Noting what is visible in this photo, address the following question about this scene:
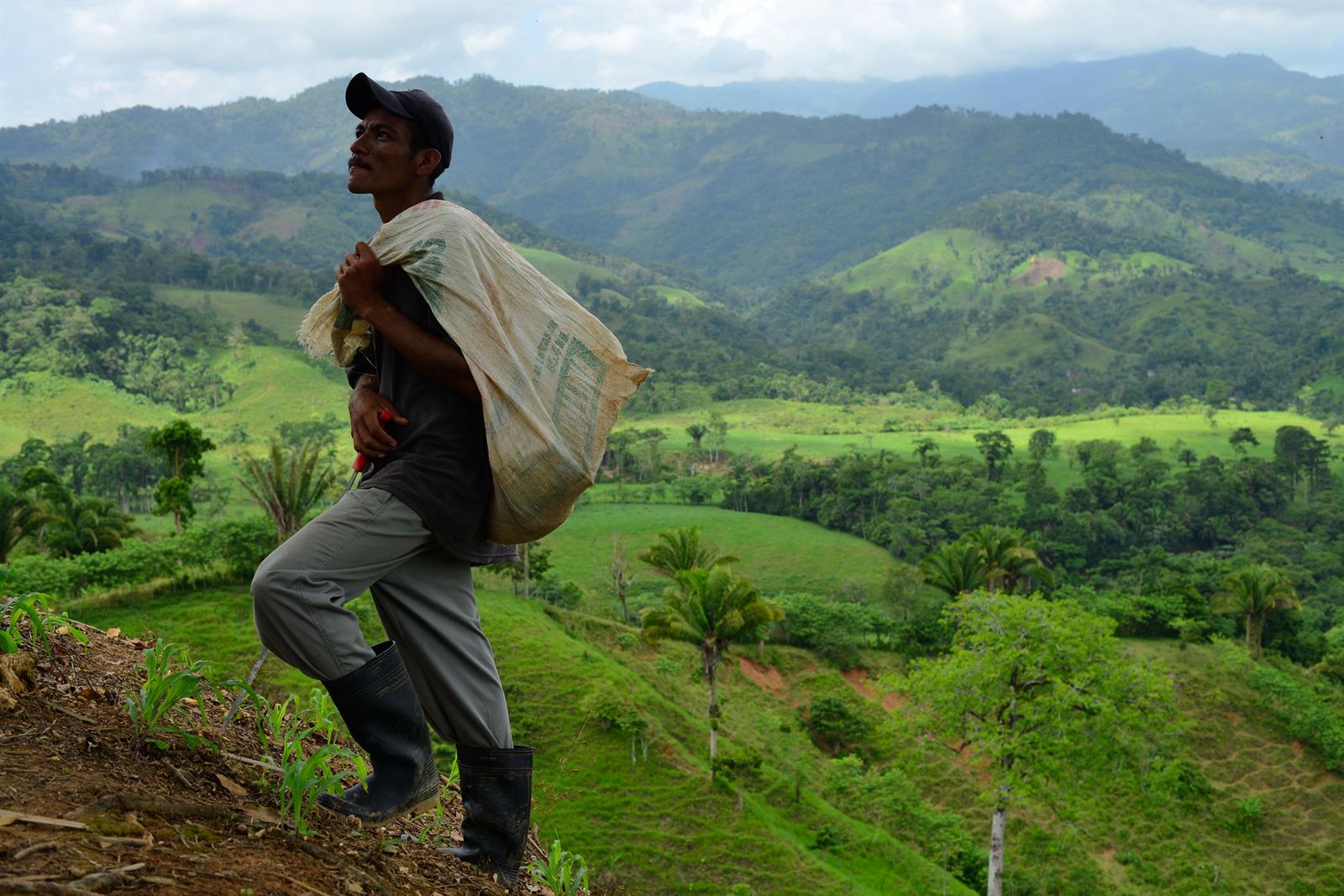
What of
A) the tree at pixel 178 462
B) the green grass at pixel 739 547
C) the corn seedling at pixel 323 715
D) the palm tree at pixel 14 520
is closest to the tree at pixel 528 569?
the tree at pixel 178 462

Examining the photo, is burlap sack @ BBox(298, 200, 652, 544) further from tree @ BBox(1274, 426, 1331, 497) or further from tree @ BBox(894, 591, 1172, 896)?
tree @ BBox(1274, 426, 1331, 497)

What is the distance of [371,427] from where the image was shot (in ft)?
9.00

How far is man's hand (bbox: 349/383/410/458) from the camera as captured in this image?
275 centimetres

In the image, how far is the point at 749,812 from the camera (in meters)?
20.3

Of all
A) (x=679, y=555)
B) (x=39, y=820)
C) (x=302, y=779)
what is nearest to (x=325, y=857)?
(x=302, y=779)

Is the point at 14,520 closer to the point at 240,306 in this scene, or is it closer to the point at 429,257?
the point at 429,257

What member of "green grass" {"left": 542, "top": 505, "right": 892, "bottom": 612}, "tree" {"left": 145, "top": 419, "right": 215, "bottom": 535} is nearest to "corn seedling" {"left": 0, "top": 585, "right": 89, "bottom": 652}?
"tree" {"left": 145, "top": 419, "right": 215, "bottom": 535}

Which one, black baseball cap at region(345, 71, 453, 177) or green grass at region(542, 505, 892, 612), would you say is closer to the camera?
black baseball cap at region(345, 71, 453, 177)

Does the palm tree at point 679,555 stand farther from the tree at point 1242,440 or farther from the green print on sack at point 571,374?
the tree at point 1242,440

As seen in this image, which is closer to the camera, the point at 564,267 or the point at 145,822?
the point at 145,822

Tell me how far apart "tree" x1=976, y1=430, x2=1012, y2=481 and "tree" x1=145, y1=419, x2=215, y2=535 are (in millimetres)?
52775

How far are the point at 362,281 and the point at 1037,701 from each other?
65.3 feet

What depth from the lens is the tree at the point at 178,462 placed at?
89.7ft

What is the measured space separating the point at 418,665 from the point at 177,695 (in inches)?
24.5
